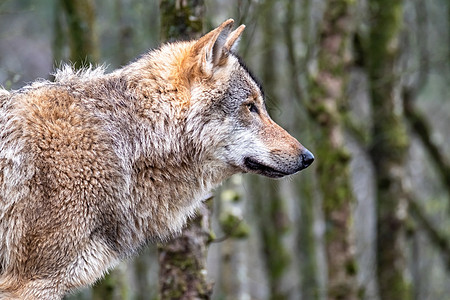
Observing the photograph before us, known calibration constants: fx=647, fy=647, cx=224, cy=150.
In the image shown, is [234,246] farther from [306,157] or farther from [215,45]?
[215,45]

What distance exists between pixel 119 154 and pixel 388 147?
21.1 ft

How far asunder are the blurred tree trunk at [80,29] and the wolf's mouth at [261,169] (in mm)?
3833

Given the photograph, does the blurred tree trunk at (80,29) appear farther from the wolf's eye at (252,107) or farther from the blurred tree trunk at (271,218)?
the blurred tree trunk at (271,218)

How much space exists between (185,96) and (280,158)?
2.98ft

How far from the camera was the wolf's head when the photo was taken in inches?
203

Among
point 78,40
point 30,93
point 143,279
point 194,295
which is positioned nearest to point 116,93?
point 30,93

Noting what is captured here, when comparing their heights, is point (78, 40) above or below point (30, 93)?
below

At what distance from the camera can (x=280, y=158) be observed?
5.20 metres

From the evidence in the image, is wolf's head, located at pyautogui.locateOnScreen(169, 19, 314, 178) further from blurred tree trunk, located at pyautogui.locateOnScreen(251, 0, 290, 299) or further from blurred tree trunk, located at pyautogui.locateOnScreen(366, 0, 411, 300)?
blurred tree trunk, located at pyautogui.locateOnScreen(251, 0, 290, 299)

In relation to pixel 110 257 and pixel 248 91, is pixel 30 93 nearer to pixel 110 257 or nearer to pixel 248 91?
pixel 110 257

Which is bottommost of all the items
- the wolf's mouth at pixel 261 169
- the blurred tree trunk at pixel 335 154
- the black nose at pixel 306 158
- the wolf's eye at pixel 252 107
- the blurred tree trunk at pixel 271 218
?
the blurred tree trunk at pixel 271 218

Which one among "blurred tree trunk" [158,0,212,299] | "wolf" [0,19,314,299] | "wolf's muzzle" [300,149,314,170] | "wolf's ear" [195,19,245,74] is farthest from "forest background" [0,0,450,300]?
"wolf's muzzle" [300,149,314,170]

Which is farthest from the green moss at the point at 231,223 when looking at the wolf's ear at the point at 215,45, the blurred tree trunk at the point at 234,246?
the wolf's ear at the point at 215,45

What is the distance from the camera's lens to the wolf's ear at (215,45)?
16.5 feet
